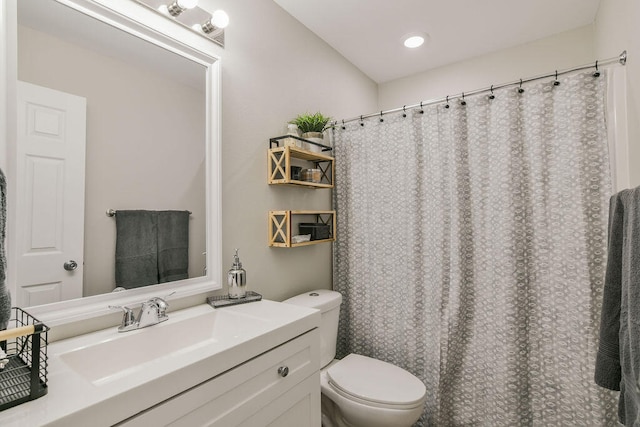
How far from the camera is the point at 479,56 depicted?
248 cm

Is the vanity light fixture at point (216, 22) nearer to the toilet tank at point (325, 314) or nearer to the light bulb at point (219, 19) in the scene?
the light bulb at point (219, 19)

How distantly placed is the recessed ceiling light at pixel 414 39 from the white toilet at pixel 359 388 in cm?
178

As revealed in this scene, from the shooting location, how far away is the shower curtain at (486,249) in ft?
4.79

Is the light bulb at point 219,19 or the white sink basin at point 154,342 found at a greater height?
the light bulb at point 219,19

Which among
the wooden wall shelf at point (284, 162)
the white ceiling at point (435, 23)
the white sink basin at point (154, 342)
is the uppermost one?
the white ceiling at point (435, 23)

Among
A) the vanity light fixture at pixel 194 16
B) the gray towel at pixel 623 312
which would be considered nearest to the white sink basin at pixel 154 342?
the gray towel at pixel 623 312

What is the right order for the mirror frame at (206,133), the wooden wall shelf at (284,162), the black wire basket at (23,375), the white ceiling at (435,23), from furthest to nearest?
1. the white ceiling at (435,23)
2. the wooden wall shelf at (284,162)
3. the mirror frame at (206,133)
4. the black wire basket at (23,375)

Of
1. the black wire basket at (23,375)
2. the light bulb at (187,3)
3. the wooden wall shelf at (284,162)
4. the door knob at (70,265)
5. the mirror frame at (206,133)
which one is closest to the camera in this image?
the black wire basket at (23,375)

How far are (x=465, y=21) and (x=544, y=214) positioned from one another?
1320 mm

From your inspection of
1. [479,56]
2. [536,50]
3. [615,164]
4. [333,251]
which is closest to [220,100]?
[333,251]

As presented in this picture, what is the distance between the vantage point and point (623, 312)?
923 mm

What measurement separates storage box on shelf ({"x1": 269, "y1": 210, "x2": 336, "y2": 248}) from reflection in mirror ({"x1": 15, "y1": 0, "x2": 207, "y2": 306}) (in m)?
0.43

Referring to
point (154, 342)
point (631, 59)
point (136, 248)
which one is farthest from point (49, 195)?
point (631, 59)

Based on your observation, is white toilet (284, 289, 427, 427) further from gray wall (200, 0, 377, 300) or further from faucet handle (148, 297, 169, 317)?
faucet handle (148, 297, 169, 317)
